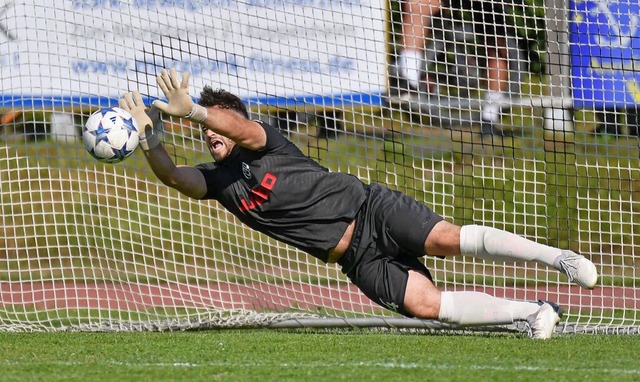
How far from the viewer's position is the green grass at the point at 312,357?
4.81 metres

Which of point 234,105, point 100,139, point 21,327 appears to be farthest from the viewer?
point 21,327

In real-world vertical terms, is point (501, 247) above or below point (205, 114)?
below

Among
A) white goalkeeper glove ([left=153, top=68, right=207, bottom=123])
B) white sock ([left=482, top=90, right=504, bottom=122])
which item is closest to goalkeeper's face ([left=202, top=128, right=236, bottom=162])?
white goalkeeper glove ([left=153, top=68, right=207, bottom=123])

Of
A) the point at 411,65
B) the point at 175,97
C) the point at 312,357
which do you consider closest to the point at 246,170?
the point at 175,97

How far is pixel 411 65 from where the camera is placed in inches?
332

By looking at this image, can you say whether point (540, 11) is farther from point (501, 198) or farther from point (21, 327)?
point (21, 327)

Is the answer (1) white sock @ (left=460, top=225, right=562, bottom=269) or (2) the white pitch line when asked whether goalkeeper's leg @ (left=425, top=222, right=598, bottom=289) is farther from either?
(2) the white pitch line

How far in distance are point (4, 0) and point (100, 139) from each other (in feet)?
9.44

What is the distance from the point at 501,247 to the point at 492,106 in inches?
95.2

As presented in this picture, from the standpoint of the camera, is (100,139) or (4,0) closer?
(100,139)

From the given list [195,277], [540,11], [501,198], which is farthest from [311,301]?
[540,11]

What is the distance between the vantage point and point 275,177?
241 inches

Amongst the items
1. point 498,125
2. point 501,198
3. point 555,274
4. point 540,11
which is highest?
point 540,11

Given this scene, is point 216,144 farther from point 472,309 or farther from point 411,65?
point 411,65
